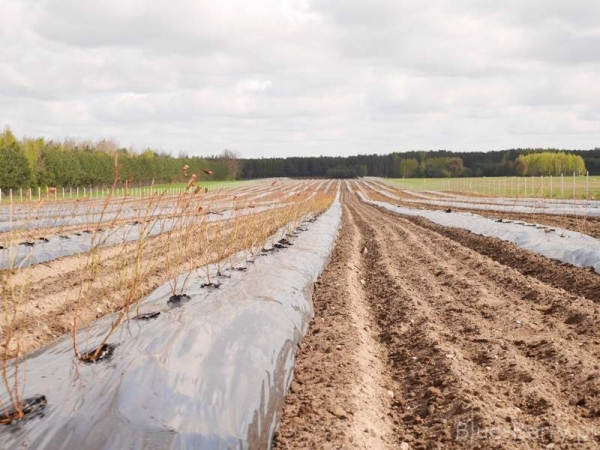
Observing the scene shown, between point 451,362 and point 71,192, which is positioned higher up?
point 71,192

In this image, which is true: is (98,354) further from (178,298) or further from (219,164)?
(219,164)

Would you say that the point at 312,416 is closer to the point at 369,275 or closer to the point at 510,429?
the point at 510,429

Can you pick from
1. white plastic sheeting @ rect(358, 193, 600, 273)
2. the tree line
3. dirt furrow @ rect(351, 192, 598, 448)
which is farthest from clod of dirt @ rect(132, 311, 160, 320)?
the tree line

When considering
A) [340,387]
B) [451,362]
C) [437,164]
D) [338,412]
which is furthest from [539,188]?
[437,164]

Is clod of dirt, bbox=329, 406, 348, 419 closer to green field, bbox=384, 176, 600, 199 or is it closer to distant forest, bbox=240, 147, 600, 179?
green field, bbox=384, 176, 600, 199

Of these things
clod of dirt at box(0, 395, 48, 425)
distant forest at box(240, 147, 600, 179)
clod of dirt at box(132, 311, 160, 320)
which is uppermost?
distant forest at box(240, 147, 600, 179)

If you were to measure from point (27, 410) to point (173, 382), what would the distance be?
78 cm

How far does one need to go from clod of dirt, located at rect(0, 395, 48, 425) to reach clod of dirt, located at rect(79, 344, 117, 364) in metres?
0.58

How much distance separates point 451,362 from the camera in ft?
15.7

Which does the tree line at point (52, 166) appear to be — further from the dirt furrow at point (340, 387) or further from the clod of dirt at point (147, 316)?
the clod of dirt at point (147, 316)

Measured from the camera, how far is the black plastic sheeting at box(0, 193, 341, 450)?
2.99 m

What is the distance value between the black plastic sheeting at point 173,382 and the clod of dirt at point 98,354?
0.17 feet

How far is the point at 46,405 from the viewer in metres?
3.23

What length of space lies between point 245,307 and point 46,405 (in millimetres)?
2399
